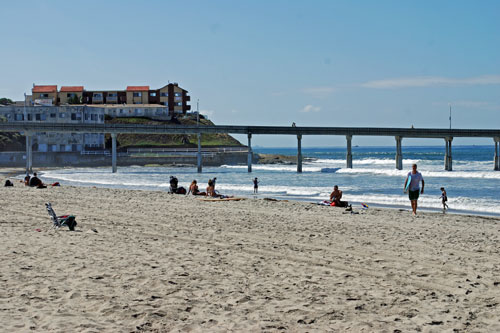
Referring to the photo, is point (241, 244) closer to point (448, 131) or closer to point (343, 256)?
point (343, 256)

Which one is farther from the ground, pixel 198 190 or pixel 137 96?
pixel 137 96

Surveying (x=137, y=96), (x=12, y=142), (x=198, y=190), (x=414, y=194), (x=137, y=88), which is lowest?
(x=198, y=190)

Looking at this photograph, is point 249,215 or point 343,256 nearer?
point 343,256

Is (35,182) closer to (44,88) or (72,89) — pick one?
(44,88)

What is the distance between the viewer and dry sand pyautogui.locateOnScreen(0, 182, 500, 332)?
20.5 ft

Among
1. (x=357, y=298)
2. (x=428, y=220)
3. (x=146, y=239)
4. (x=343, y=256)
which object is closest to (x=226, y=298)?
(x=357, y=298)

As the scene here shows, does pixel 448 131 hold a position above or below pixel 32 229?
above

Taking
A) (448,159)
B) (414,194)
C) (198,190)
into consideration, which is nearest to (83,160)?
(448,159)

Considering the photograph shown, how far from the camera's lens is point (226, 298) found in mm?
7133

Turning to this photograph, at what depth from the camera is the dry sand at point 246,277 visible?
20.5 feet

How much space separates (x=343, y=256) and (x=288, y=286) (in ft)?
8.59

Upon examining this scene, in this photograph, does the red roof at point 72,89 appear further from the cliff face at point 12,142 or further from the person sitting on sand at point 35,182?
the person sitting on sand at point 35,182

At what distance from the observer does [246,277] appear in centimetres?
828

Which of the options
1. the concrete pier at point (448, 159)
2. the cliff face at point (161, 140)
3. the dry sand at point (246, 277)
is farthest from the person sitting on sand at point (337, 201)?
the cliff face at point (161, 140)
